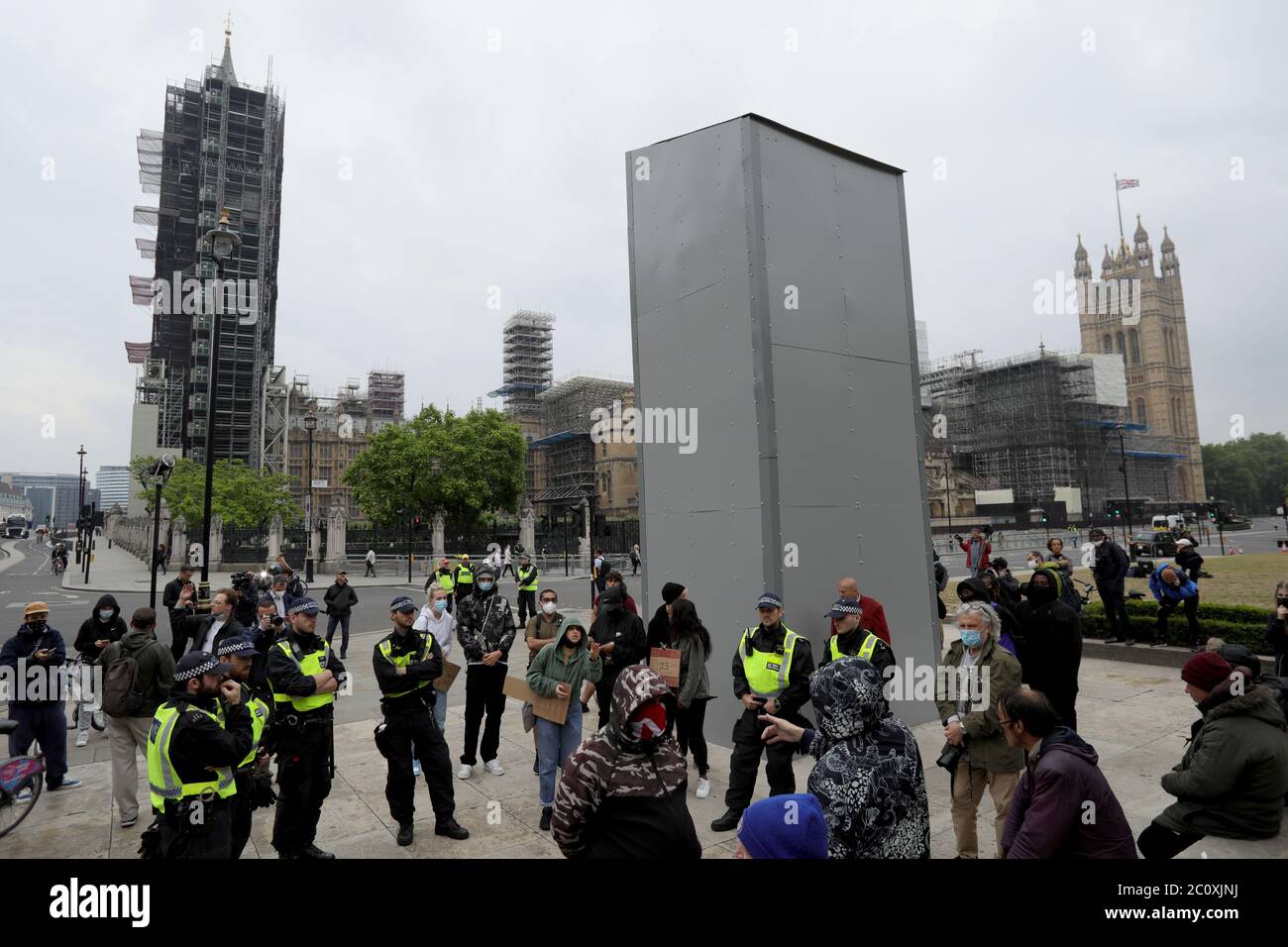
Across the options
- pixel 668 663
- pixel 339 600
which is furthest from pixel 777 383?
pixel 339 600

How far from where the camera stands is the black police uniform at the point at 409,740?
549 centimetres

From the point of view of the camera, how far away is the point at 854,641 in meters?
5.63

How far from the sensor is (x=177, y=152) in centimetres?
Answer: 7344

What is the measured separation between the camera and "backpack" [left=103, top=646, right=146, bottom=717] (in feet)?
19.7

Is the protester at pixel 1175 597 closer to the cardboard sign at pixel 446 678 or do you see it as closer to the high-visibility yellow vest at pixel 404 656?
the cardboard sign at pixel 446 678

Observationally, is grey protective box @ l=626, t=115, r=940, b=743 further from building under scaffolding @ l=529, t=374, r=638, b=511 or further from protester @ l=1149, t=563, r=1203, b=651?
building under scaffolding @ l=529, t=374, r=638, b=511

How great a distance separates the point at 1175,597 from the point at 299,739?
505 inches

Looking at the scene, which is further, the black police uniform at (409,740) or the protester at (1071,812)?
→ the black police uniform at (409,740)

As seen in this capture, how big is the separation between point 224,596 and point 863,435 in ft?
25.7

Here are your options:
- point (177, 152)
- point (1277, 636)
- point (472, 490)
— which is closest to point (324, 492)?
point (177, 152)

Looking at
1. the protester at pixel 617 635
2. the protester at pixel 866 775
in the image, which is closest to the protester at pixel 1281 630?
the protester at pixel 617 635

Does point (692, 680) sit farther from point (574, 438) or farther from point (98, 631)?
point (574, 438)

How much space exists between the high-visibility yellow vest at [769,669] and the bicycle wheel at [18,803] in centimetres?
634

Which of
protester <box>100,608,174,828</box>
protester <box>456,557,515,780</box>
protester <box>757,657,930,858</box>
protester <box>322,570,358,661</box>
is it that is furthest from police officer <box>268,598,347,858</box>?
protester <box>322,570,358,661</box>
